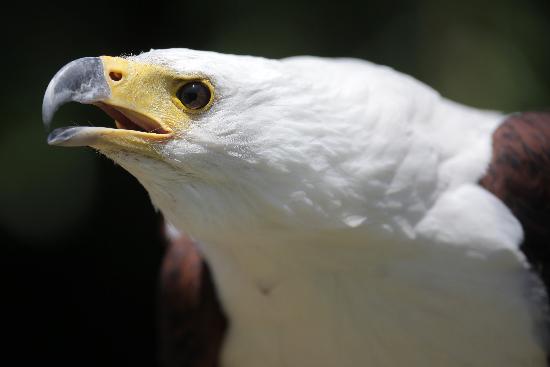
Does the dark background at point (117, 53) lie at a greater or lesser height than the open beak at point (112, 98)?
lesser

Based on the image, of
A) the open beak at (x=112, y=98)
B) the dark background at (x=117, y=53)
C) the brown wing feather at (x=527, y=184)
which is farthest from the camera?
the dark background at (x=117, y=53)

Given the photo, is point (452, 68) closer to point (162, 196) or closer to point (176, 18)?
point (176, 18)

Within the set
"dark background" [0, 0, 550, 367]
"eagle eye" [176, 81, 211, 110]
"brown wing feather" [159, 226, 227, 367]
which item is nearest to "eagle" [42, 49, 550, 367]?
"eagle eye" [176, 81, 211, 110]

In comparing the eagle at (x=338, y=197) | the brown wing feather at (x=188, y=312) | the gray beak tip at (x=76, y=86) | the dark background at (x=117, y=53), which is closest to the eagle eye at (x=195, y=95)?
the eagle at (x=338, y=197)

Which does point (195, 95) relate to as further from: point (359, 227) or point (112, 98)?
point (359, 227)

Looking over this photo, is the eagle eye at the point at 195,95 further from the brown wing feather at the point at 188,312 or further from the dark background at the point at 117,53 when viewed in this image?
the dark background at the point at 117,53

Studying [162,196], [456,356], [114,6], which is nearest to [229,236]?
[162,196]

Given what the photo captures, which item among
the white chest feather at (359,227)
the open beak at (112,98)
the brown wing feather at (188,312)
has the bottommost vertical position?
the brown wing feather at (188,312)

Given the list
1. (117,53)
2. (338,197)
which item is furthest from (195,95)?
(117,53)
